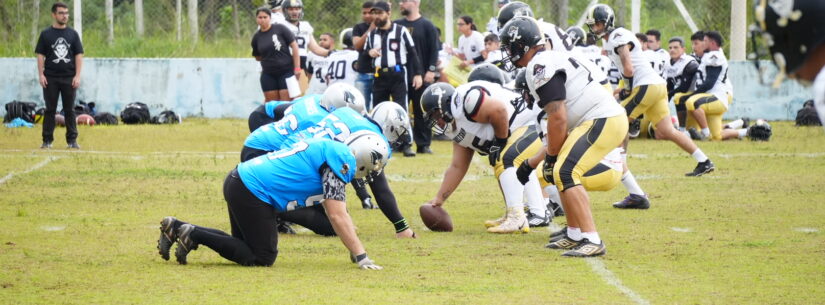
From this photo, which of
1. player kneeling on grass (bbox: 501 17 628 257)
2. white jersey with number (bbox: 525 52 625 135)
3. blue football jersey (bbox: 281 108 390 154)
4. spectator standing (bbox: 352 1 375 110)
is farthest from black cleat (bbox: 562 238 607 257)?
spectator standing (bbox: 352 1 375 110)

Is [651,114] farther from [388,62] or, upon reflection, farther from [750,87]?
[750,87]

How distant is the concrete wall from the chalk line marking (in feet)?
Result: 46.6

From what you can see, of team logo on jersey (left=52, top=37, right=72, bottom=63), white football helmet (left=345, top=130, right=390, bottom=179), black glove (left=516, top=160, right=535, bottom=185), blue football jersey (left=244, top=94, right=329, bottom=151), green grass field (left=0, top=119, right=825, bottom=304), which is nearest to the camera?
green grass field (left=0, top=119, right=825, bottom=304)

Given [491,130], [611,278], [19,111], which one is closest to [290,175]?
[611,278]

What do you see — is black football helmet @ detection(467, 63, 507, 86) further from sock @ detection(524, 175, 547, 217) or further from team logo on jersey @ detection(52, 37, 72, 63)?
team logo on jersey @ detection(52, 37, 72, 63)

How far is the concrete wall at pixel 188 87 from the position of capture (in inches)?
811

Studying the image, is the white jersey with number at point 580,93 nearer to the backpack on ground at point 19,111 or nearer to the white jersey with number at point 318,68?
the white jersey with number at point 318,68

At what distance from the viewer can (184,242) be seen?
285 inches

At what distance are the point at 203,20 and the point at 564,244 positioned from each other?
1561cm

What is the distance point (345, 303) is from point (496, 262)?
171 cm

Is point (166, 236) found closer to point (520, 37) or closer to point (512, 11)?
point (520, 37)

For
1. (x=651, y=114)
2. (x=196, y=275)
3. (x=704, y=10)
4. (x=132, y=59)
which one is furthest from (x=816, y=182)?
(x=132, y=59)

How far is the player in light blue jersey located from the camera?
8.72 m

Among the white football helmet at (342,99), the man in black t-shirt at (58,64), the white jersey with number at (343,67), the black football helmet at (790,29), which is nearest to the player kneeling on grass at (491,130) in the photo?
the white football helmet at (342,99)
